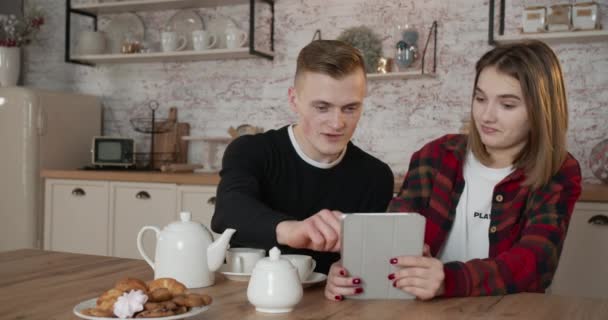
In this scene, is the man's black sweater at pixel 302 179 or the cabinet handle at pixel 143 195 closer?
the man's black sweater at pixel 302 179

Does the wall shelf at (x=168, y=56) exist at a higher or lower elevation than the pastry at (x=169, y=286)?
higher

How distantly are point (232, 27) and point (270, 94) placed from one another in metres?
0.43

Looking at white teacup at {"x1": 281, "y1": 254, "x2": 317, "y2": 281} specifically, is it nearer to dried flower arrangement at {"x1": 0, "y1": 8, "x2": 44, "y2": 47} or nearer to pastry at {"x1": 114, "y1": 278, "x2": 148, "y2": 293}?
pastry at {"x1": 114, "y1": 278, "x2": 148, "y2": 293}

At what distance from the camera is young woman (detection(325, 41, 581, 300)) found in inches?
55.4

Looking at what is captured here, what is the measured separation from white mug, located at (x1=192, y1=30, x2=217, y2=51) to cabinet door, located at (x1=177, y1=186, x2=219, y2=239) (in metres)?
Answer: 0.85

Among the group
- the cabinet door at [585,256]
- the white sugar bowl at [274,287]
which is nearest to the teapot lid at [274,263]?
the white sugar bowl at [274,287]

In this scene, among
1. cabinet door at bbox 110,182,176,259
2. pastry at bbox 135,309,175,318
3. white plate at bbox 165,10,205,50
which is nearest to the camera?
pastry at bbox 135,309,175,318

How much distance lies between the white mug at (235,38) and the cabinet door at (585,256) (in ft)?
6.36

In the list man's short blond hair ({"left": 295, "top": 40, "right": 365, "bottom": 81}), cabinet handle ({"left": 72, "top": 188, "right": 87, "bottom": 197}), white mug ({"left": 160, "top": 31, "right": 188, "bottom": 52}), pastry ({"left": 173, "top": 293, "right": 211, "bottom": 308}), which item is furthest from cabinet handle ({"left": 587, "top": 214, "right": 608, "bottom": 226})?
cabinet handle ({"left": 72, "top": 188, "right": 87, "bottom": 197})

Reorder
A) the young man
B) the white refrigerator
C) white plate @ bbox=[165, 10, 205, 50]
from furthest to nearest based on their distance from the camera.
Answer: white plate @ bbox=[165, 10, 205, 50] < the white refrigerator < the young man

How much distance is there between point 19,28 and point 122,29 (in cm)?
63

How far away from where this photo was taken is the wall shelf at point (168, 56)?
3814 millimetres

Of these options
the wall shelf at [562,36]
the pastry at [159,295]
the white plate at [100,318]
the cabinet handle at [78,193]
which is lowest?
the cabinet handle at [78,193]

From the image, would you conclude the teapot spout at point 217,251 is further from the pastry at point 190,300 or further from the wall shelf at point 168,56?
the wall shelf at point 168,56
